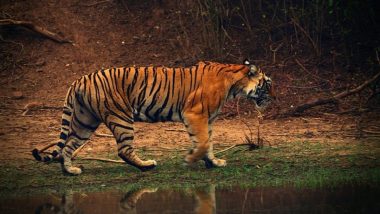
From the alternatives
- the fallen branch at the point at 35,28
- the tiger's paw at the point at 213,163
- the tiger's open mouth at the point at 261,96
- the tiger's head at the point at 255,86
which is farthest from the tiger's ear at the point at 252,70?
the fallen branch at the point at 35,28

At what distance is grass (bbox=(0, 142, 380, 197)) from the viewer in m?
9.02

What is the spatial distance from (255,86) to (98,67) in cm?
446

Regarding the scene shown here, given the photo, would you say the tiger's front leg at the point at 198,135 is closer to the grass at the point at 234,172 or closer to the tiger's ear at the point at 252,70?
the grass at the point at 234,172

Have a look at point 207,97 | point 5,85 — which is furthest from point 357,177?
point 5,85

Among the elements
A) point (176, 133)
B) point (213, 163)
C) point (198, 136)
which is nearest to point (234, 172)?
point (213, 163)

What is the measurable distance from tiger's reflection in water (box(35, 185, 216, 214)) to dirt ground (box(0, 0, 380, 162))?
7.34ft

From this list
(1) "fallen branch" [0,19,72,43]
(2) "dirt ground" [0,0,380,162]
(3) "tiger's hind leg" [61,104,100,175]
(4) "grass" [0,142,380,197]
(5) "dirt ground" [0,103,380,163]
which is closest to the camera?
(4) "grass" [0,142,380,197]

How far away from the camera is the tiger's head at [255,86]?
10.1 meters

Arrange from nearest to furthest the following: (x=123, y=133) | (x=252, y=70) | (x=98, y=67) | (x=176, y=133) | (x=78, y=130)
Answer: (x=123, y=133), (x=78, y=130), (x=252, y=70), (x=176, y=133), (x=98, y=67)

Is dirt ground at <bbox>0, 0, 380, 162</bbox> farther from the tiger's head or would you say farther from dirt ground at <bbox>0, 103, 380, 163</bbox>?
the tiger's head

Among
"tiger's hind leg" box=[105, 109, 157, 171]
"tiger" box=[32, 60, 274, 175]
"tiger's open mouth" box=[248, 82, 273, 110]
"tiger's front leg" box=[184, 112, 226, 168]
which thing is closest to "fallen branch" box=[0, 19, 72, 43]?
"tiger" box=[32, 60, 274, 175]

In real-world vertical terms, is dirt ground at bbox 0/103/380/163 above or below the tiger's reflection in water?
above

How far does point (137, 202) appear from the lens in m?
8.22

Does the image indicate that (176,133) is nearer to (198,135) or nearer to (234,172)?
(198,135)
